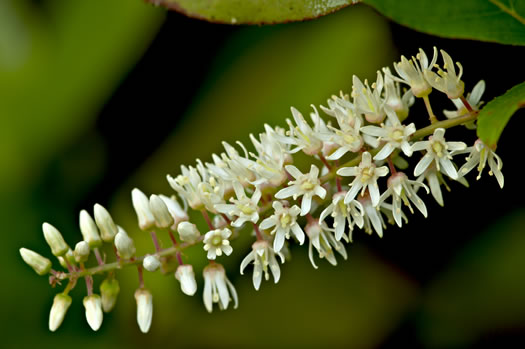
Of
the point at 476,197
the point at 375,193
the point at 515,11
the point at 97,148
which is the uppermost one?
the point at 97,148

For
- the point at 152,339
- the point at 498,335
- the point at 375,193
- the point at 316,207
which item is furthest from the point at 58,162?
the point at 498,335

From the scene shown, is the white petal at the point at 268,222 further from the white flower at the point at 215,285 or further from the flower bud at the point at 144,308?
the flower bud at the point at 144,308

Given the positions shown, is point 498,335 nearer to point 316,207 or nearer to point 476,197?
point 476,197

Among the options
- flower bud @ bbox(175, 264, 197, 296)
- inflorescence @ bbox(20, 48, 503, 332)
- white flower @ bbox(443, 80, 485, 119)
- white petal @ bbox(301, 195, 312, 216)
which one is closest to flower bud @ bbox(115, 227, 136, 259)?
inflorescence @ bbox(20, 48, 503, 332)

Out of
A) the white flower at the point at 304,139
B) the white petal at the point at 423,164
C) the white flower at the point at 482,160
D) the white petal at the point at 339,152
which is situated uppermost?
the white flower at the point at 304,139

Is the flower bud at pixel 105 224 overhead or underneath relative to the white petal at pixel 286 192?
overhead

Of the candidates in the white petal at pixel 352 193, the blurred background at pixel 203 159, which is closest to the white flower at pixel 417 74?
the white petal at pixel 352 193

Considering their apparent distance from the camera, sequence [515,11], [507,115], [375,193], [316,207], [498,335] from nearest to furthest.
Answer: [507,115], [515,11], [375,193], [316,207], [498,335]
